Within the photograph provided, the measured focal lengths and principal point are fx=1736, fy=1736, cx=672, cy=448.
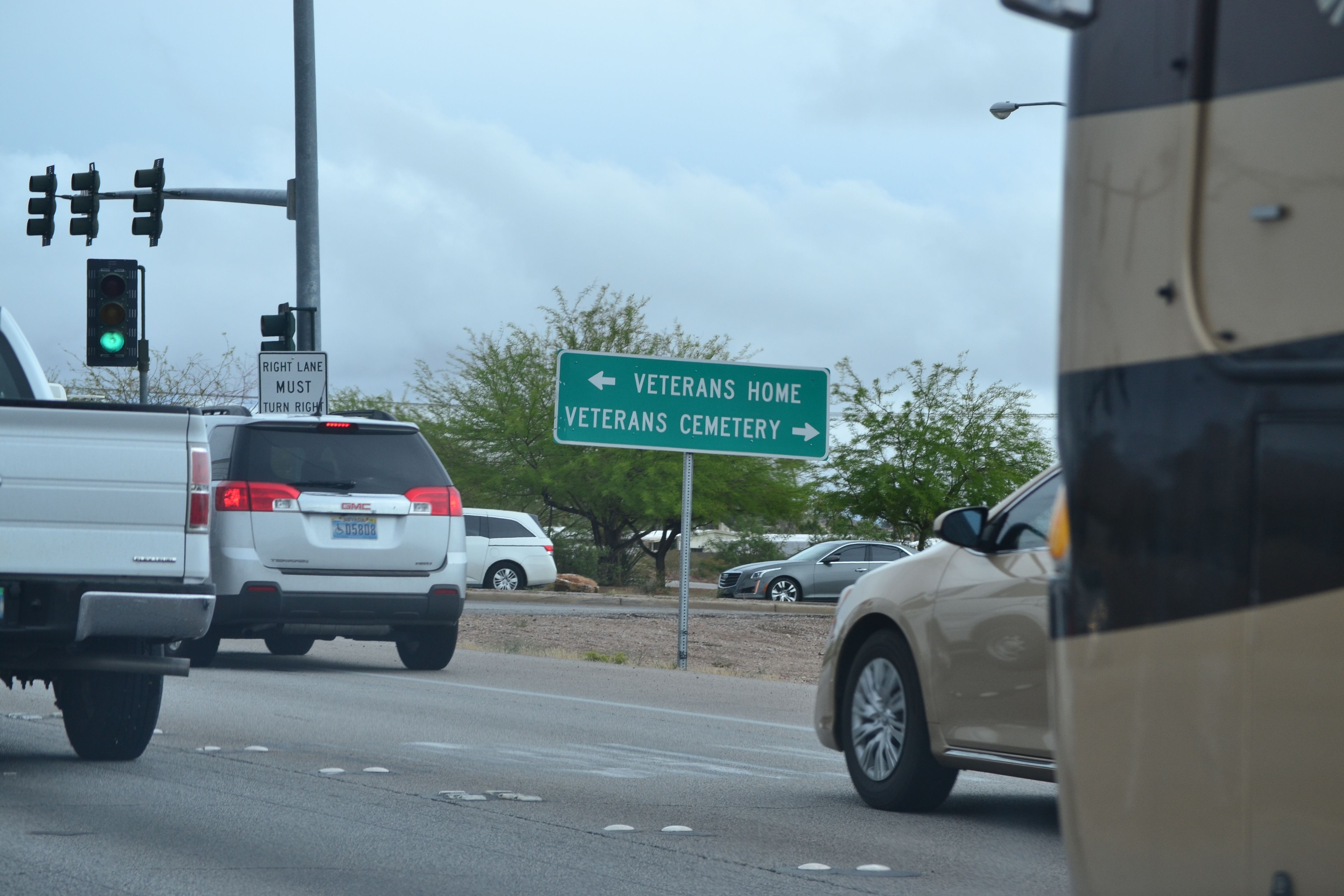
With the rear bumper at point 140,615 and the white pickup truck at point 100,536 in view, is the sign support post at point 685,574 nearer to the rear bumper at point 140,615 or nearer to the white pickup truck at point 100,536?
the white pickup truck at point 100,536

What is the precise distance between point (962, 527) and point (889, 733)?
1389mm

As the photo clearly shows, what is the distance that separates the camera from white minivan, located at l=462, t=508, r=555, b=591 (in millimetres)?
33969

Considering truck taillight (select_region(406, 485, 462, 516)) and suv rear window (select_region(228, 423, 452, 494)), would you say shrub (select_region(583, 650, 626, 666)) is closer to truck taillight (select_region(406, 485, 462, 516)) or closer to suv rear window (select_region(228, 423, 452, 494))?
truck taillight (select_region(406, 485, 462, 516))

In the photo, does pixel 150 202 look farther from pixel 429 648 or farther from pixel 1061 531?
pixel 1061 531

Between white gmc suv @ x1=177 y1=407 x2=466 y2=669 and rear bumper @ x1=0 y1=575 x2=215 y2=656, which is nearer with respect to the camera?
rear bumper @ x1=0 y1=575 x2=215 y2=656

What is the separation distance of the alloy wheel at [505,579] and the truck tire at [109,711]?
25.5m

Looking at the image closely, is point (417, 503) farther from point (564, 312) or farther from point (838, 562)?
point (564, 312)

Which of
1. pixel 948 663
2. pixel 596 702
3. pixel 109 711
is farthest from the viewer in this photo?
pixel 596 702

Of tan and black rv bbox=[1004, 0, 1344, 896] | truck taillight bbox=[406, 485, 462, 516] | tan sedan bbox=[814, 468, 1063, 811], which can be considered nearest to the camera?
tan and black rv bbox=[1004, 0, 1344, 896]

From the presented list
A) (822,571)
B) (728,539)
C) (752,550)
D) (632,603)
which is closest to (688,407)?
(632,603)

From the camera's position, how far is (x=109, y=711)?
27.9 feet

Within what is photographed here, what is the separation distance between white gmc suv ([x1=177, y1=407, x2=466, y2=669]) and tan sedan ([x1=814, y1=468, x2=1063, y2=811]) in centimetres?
616

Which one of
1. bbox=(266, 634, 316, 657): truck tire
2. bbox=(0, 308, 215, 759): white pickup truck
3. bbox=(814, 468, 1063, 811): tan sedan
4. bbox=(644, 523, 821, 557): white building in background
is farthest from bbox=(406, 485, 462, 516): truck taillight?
bbox=(644, 523, 821, 557): white building in background

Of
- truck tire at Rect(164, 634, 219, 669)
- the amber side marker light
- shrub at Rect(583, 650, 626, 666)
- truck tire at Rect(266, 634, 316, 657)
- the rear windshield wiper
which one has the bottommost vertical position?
shrub at Rect(583, 650, 626, 666)
